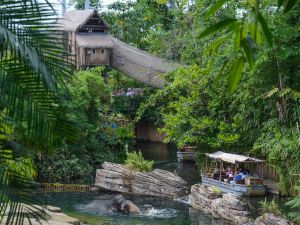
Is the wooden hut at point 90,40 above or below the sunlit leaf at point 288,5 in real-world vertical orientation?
above

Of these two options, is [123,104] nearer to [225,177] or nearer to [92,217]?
[225,177]

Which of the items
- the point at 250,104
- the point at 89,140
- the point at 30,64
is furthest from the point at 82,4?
the point at 30,64

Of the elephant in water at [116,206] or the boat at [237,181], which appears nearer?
the elephant in water at [116,206]

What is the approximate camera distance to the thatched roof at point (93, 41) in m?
24.9

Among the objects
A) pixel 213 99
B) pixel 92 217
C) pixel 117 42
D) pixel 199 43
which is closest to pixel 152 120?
pixel 117 42

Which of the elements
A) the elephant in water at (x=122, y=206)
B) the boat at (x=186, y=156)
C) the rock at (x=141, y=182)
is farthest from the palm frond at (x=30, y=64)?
the boat at (x=186, y=156)

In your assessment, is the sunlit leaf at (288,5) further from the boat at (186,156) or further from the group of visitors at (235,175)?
the boat at (186,156)

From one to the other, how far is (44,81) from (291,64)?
14262mm

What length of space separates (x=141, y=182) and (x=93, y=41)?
955 cm

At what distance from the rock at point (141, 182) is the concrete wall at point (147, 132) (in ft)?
38.4

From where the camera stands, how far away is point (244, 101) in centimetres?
1811

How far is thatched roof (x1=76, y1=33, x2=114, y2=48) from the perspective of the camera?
24.9 metres

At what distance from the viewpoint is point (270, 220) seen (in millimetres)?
12688

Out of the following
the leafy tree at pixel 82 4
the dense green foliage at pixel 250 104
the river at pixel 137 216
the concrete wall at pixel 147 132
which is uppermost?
the leafy tree at pixel 82 4
